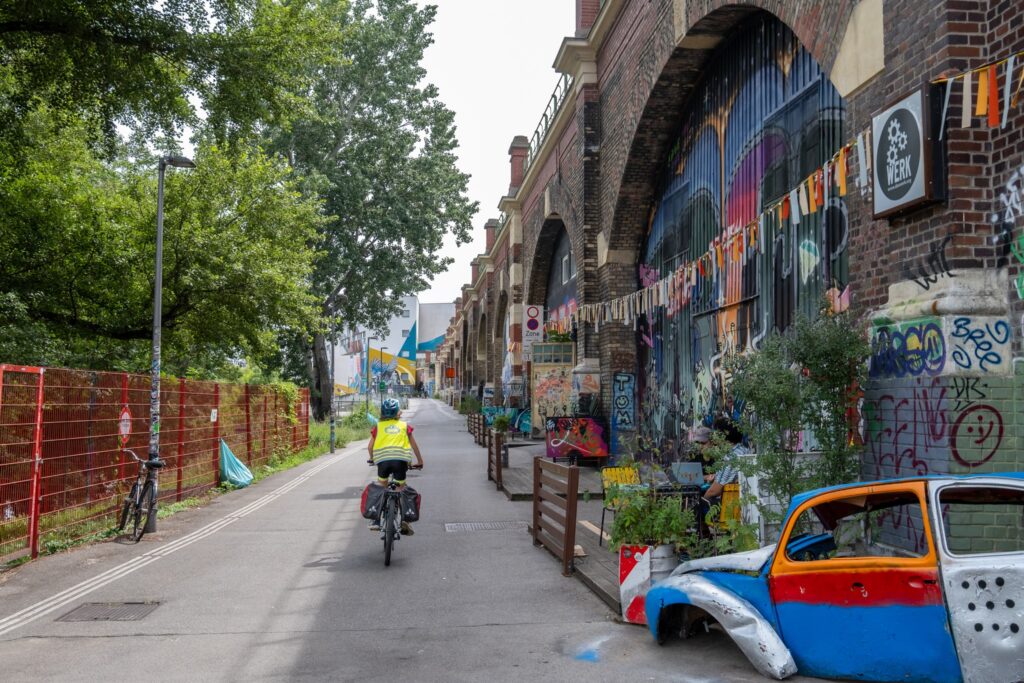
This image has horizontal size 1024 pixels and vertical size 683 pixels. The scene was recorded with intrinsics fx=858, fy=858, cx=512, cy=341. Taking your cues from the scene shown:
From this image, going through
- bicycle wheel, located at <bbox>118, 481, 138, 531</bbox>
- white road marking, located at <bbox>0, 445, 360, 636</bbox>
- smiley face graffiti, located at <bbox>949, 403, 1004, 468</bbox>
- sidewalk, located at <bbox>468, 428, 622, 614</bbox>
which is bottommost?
white road marking, located at <bbox>0, 445, 360, 636</bbox>

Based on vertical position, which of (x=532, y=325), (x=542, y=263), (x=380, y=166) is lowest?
(x=532, y=325)

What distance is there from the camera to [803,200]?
8594mm

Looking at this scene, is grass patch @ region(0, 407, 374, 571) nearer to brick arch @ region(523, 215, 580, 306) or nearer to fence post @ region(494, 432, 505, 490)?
fence post @ region(494, 432, 505, 490)

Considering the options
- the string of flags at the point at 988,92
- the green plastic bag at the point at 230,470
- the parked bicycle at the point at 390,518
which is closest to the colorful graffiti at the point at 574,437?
the green plastic bag at the point at 230,470

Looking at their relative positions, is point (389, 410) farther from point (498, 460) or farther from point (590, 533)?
point (498, 460)

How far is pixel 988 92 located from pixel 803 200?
2.56 m

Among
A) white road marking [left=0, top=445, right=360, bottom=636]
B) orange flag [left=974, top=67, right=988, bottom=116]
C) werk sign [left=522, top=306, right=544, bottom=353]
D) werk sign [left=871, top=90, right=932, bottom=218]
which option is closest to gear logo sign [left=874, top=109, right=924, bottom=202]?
werk sign [left=871, top=90, right=932, bottom=218]

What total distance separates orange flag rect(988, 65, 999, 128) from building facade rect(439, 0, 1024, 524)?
1.1 inches

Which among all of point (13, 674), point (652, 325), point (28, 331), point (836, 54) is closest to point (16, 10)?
point (28, 331)

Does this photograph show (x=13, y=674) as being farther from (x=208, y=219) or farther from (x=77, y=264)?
(x=208, y=219)

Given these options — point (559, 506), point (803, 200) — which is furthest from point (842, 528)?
point (559, 506)

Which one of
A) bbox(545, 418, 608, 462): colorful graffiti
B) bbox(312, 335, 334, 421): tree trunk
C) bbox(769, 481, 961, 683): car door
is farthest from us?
bbox(312, 335, 334, 421): tree trunk

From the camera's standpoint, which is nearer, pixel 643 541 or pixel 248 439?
pixel 643 541

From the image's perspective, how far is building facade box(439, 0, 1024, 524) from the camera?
643cm
